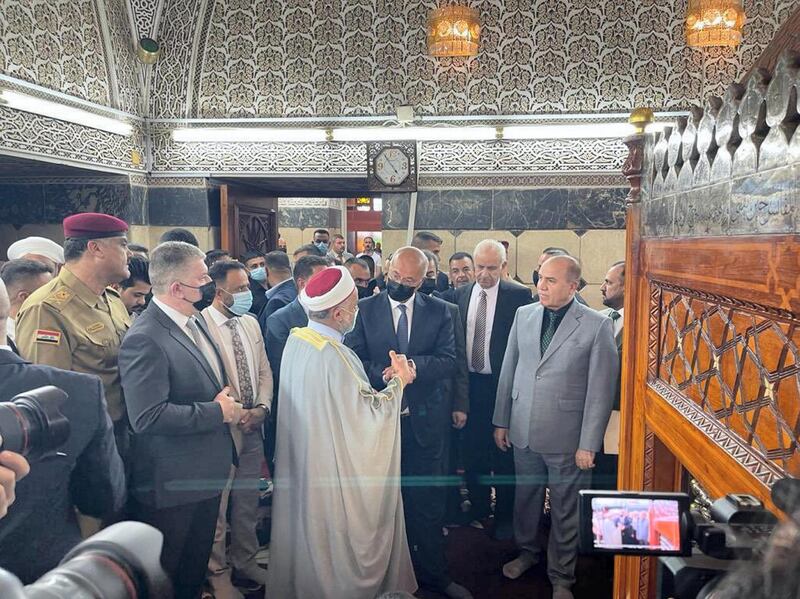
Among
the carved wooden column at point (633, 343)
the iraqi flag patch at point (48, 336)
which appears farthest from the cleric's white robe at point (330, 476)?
the carved wooden column at point (633, 343)

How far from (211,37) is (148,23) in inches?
22.3

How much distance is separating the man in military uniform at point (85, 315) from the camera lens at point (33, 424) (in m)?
1.17

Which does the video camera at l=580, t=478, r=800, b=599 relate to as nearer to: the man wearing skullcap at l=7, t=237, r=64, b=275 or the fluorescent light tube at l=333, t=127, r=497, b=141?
the man wearing skullcap at l=7, t=237, r=64, b=275

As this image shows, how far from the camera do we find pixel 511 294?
3.69 metres

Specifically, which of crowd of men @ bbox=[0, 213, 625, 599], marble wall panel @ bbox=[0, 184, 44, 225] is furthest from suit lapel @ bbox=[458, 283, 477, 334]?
marble wall panel @ bbox=[0, 184, 44, 225]

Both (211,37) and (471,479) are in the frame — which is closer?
(471,479)

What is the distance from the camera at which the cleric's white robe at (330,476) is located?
98.8 inches

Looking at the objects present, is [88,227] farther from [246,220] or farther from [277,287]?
[246,220]

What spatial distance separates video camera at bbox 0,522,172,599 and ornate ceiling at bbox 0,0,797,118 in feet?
17.6

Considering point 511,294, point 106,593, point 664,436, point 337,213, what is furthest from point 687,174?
point 337,213

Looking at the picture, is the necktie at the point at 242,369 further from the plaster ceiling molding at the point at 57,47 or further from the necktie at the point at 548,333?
the plaster ceiling molding at the point at 57,47

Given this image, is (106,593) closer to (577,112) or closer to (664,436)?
(664,436)

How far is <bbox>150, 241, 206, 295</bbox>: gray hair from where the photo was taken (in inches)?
96.2

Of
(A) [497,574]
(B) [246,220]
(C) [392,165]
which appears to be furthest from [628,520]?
(B) [246,220]
